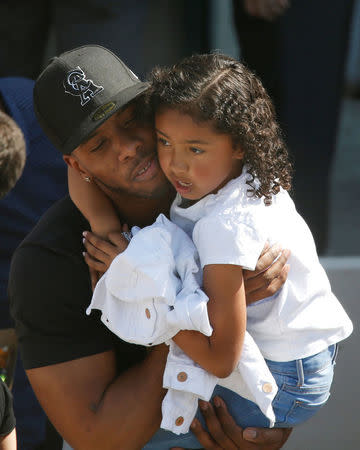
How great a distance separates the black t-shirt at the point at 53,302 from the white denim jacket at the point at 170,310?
18 centimetres

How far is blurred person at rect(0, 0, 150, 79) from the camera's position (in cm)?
397

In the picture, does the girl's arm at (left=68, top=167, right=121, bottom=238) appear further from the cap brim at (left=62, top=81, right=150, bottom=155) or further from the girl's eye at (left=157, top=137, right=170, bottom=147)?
the girl's eye at (left=157, top=137, right=170, bottom=147)

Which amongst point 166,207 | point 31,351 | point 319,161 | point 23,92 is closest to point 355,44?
point 319,161

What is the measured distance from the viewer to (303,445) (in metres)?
2.99

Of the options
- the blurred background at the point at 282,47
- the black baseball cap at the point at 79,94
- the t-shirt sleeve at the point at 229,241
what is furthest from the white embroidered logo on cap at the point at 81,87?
the blurred background at the point at 282,47

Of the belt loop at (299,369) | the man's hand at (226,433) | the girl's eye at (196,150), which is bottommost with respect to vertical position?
the man's hand at (226,433)

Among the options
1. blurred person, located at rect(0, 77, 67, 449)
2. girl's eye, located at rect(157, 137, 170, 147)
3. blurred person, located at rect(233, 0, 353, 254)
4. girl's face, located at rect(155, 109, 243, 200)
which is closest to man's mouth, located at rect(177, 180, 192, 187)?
girl's face, located at rect(155, 109, 243, 200)

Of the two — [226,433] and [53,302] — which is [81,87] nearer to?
[53,302]

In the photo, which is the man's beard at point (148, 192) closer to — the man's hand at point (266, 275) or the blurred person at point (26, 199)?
the man's hand at point (266, 275)

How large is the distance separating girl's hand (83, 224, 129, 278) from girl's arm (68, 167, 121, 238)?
28 millimetres

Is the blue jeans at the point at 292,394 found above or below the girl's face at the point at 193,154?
below

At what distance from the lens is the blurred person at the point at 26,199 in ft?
9.95

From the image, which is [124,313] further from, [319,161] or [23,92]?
[319,161]

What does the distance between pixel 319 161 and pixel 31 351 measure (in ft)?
7.93
